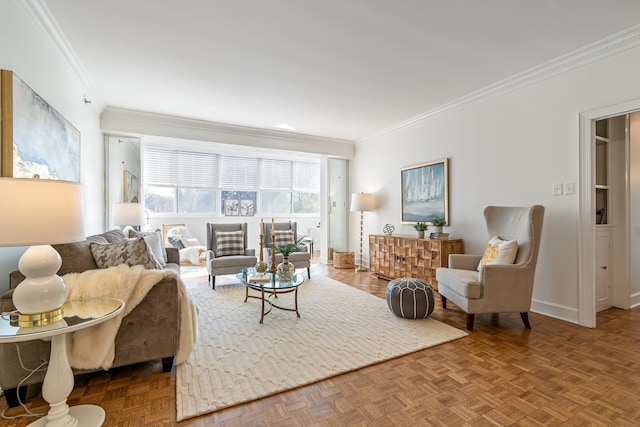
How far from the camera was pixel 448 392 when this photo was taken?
1858mm

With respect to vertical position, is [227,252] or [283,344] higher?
[227,252]

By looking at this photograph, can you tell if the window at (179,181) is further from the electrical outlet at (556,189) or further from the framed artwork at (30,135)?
the electrical outlet at (556,189)

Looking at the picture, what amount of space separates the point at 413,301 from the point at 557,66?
9.24ft

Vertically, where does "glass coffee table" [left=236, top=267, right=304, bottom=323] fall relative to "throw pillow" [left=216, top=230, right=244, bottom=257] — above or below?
below

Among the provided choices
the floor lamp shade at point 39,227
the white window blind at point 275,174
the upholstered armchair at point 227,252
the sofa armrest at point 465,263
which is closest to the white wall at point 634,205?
the sofa armrest at point 465,263

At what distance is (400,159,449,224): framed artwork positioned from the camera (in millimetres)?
4383

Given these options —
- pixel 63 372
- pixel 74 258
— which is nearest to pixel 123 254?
pixel 74 258

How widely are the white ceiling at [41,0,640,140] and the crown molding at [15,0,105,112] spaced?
0.14 ft

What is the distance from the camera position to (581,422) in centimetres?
158

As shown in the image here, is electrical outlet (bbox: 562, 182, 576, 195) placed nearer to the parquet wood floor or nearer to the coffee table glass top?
the parquet wood floor

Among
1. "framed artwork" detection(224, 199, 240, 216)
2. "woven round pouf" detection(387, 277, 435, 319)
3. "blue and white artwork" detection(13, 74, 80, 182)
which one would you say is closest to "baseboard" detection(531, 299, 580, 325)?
"woven round pouf" detection(387, 277, 435, 319)

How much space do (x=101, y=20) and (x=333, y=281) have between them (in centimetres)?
408

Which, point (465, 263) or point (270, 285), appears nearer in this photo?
point (270, 285)

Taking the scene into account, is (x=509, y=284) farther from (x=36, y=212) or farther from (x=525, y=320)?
(x=36, y=212)
